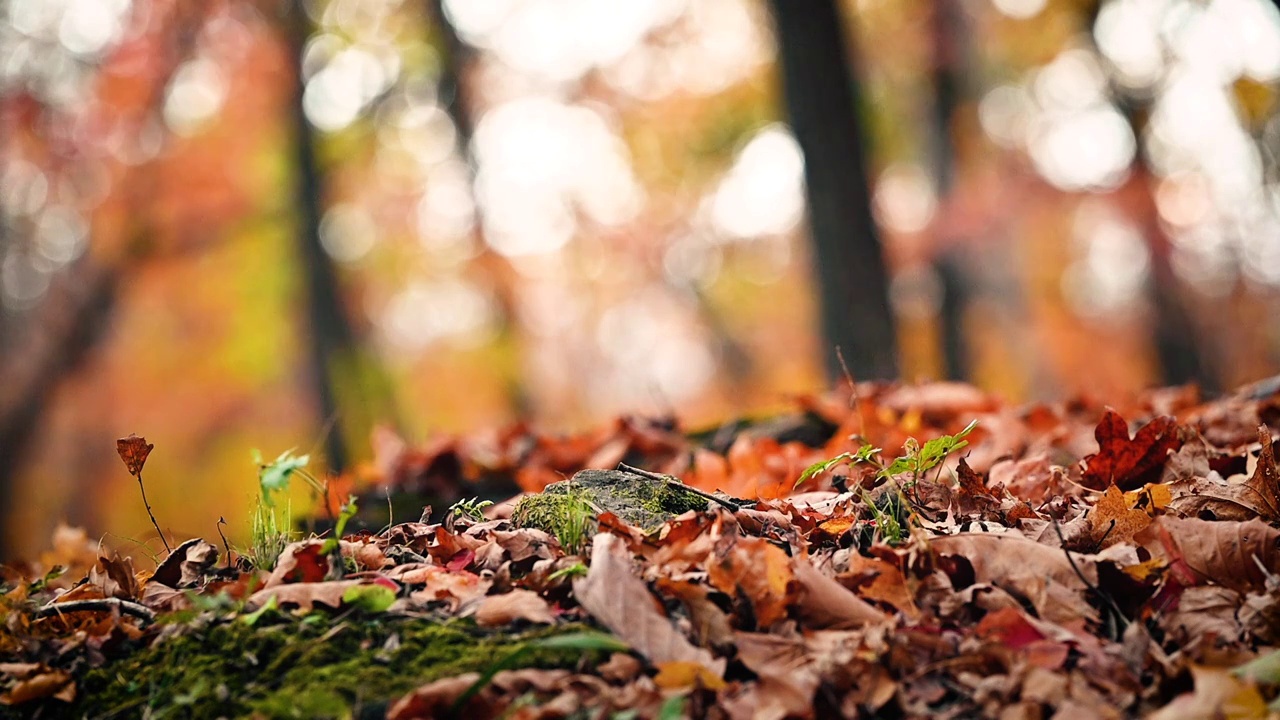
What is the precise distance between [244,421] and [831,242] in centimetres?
1569

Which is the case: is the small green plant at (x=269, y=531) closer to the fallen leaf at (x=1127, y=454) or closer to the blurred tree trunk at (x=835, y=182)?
the fallen leaf at (x=1127, y=454)

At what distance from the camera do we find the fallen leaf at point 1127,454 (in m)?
2.25

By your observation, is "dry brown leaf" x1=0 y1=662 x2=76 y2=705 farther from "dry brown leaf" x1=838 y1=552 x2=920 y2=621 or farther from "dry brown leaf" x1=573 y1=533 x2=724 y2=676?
"dry brown leaf" x1=838 y1=552 x2=920 y2=621

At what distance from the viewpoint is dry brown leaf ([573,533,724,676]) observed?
4.99ft

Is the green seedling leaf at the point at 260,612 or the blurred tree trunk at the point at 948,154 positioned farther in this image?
the blurred tree trunk at the point at 948,154

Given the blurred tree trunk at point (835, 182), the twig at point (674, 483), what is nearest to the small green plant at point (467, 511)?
the twig at point (674, 483)

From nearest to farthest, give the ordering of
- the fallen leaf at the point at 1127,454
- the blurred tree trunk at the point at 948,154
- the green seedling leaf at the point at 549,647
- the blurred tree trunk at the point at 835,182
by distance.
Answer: the green seedling leaf at the point at 549,647, the fallen leaf at the point at 1127,454, the blurred tree trunk at the point at 835,182, the blurred tree trunk at the point at 948,154

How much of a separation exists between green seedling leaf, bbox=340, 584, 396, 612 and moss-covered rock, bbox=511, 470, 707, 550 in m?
0.38

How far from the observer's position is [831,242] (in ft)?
19.0

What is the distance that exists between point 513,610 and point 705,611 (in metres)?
0.33

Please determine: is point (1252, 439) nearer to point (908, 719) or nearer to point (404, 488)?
point (908, 719)

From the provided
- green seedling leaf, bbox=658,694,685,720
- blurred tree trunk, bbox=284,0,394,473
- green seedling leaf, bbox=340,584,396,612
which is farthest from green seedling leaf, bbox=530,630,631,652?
blurred tree trunk, bbox=284,0,394,473

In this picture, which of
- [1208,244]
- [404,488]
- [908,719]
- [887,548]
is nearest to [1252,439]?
[887,548]

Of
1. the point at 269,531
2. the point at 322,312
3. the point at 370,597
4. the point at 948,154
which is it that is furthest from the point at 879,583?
the point at 948,154
